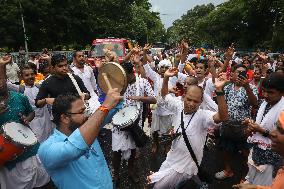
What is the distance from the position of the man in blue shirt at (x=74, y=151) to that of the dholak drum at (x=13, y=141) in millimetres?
1592

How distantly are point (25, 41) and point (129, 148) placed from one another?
28108 millimetres

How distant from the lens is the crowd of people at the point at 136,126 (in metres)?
2.84

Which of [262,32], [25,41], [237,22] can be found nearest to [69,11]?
[25,41]

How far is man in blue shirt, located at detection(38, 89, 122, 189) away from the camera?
259 centimetres

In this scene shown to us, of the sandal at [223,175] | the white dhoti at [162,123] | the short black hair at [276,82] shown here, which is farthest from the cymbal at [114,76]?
the white dhoti at [162,123]

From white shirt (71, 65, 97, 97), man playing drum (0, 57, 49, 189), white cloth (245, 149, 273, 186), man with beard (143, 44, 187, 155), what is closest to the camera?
white cloth (245, 149, 273, 186)

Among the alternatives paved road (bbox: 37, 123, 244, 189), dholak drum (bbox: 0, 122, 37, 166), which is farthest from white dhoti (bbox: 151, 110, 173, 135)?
dholak drum (bbox: 0, 122, 37, 166)

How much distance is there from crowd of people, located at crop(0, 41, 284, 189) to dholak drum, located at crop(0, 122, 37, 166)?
0.04 ft

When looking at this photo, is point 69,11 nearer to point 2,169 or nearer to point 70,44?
point 70,44

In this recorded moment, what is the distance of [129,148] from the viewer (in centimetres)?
604

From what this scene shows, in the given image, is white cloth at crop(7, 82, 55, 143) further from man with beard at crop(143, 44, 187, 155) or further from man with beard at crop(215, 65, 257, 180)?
man with beard at crop(215, 65, 257, 180)

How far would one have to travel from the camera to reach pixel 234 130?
250 inches

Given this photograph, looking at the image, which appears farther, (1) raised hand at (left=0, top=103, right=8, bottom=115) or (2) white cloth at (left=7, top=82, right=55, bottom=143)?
(2) white cloth at (left=7, top=82, right=55, bottom=143)

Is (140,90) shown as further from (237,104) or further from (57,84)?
(237,104)
